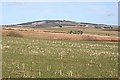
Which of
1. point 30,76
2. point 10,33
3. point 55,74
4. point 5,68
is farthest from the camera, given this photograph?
point 10,33

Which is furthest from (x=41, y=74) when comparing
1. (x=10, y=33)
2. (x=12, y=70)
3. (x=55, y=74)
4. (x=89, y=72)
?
(x=10, y=33)

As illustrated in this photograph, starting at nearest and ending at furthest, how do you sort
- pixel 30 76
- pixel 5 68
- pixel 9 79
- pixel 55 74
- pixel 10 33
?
pixel 9 79 → pixel 30 76 → pixel 55 74 → pixel 5 68 → pixel 10 33

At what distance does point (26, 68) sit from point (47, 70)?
60.7 inches

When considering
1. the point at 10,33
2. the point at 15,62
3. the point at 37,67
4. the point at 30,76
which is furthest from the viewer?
the point at 10,33

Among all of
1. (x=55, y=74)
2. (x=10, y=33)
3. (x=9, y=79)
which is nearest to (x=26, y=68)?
(x=55, y=74)

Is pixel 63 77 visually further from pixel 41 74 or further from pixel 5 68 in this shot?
pixel 5 68

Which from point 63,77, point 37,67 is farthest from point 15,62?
point 63,77

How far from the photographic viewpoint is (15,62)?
2522cm

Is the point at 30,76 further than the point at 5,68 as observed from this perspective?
No

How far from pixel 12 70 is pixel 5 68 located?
0.94m

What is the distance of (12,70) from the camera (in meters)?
21.1

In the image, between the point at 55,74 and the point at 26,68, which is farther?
the point at 26,68

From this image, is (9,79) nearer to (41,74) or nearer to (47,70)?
(41,74)

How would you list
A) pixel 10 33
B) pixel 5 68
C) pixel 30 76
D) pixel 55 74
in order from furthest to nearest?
pixel 10 33, pixel 5 68, pixel 55 74, pixel 30 76
